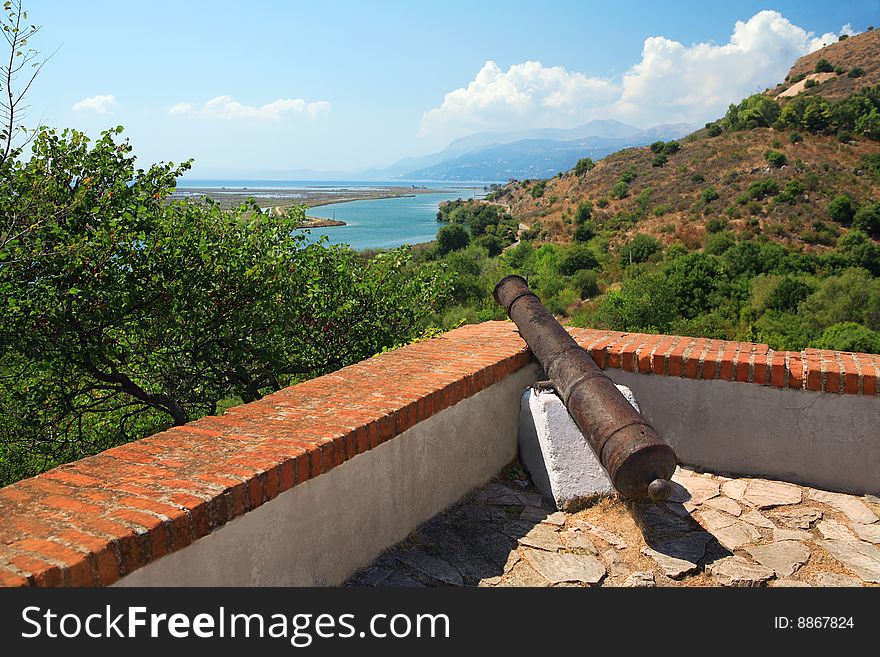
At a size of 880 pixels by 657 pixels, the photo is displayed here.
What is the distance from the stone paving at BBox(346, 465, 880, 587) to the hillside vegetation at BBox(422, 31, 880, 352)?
1676 cm

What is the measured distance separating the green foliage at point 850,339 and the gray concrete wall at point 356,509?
17114mm

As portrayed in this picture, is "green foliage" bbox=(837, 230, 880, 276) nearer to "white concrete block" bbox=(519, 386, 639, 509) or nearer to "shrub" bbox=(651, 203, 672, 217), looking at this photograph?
"shrub" bbox=(651, 203, 672, 217)

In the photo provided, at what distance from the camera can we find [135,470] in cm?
237

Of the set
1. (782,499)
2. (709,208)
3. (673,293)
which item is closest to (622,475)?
(782,499)

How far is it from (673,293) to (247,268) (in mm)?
21978

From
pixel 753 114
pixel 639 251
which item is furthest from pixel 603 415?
pixel 753 114

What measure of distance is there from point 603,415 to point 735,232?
3696 cm

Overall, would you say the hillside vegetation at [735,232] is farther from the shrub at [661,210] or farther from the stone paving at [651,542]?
the stone paving at [651,542]

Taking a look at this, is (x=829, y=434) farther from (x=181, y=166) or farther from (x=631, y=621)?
(x=181, y=166)

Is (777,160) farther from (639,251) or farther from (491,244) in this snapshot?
(491,244)

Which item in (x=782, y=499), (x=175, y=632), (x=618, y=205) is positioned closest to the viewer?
(x=175, y=632)

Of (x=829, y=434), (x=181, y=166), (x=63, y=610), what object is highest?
(x=181, y=166)

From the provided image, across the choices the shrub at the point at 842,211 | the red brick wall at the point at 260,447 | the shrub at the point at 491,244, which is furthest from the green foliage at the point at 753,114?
the red brick wall at the point at 260,447

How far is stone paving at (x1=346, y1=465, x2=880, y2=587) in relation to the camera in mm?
2885
